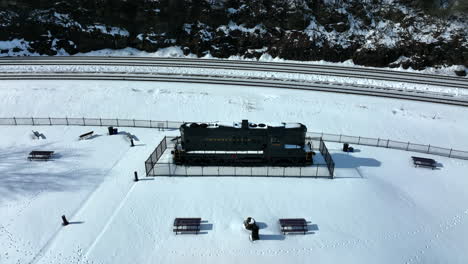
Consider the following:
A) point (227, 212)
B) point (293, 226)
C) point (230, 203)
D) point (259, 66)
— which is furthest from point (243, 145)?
point (259, 66)

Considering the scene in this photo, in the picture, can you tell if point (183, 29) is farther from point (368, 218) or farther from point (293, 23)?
point (368, 218)

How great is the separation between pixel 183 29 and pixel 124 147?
3238 cm

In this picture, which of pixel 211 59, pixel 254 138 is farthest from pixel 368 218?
pixel 211 59

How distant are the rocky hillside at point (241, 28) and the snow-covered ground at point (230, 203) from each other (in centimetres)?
1981

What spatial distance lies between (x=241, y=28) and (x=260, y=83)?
58.4ft

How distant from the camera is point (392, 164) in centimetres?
2484

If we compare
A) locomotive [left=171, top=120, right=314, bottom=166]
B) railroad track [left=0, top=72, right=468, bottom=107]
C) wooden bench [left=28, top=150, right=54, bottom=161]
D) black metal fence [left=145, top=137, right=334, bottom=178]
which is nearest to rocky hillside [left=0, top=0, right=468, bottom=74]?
railroad track [left=0, top=72, right=468, bottom=107]

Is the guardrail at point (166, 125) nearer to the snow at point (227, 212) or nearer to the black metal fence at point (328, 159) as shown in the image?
the snow at point (227, 212)

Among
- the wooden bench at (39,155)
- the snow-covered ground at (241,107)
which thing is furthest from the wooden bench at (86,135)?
the snow-covered ground at (241,107)

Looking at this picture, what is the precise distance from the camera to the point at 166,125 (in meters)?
30.7

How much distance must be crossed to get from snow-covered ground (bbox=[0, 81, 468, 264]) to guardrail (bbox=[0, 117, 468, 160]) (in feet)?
3.86

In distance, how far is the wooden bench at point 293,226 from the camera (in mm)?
17625

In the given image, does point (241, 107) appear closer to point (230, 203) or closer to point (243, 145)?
point (243, 145)

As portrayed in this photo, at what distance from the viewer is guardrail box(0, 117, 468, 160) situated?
27250 mm
